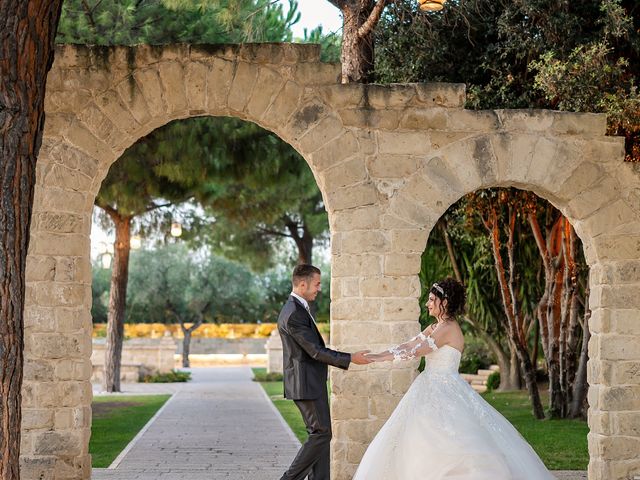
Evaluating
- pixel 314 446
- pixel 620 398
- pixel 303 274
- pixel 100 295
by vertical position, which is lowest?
pixel 314 446

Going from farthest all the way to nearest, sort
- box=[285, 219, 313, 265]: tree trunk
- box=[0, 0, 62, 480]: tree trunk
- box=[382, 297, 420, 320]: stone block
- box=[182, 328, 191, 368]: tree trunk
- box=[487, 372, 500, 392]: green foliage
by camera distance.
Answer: box=[182, 328, 191, 368]: tree trunk < box=[285, 219, 313, 265]: tree trunk < box=[487, 372, 500, 392]: green foliage < box=[382, 297, 420, 320]: stone block < box=[0, 0, 62, 480]: tree trunk

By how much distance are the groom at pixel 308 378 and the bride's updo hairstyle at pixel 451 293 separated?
2.68ft

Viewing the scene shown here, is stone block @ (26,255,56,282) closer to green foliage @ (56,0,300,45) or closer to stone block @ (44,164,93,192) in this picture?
stone block @ (44,164,93,192)

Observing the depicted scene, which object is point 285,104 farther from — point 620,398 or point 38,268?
point 620,398

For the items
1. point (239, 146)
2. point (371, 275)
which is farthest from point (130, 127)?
point (239, 146)

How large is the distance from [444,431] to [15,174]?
10.8 ft

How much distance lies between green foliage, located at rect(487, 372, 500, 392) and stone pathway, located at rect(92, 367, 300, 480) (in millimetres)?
4680

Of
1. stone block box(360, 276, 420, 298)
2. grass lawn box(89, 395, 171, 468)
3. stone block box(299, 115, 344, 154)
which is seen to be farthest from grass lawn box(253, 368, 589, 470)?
stone block box(299, 115, 344, 154)

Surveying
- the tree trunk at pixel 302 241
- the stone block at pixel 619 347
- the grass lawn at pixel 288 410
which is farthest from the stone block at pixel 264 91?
the tree trunk at pixel 302 241

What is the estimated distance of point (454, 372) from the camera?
690 centimetres

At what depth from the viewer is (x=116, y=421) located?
14.6 m

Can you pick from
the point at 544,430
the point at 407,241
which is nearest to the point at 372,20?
the point at 407,241

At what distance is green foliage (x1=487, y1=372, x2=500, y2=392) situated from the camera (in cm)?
1962

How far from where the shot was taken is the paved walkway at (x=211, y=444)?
9156 millimetres
